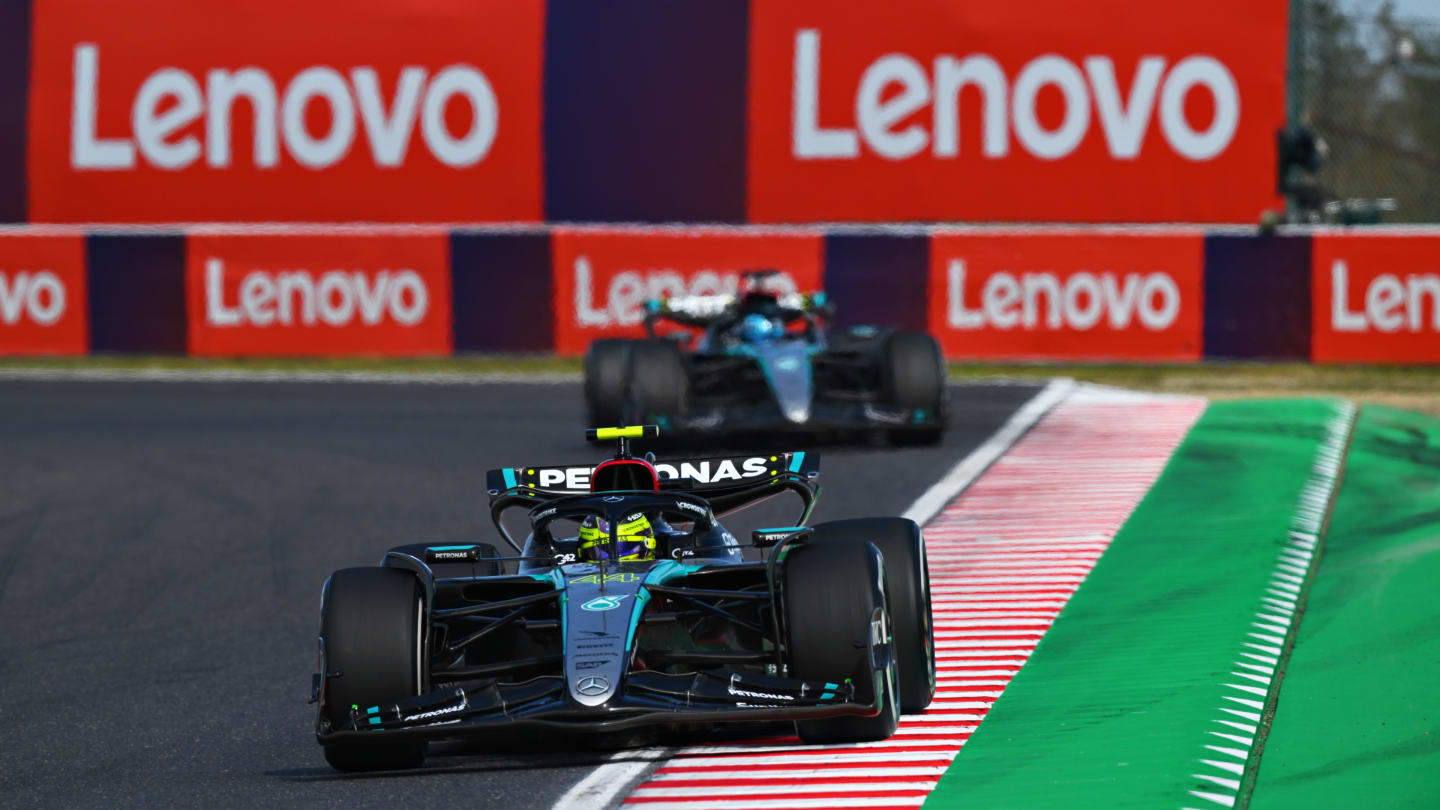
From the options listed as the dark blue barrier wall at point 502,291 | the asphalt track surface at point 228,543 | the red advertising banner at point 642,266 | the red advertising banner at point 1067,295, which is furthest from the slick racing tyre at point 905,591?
the dark blue barrier wall at point 502,291

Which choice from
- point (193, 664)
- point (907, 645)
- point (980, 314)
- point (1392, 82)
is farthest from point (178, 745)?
point (1392, 82)

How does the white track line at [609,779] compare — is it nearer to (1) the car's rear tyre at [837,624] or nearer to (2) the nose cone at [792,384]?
(1) the car's rear tyre at [837,624]

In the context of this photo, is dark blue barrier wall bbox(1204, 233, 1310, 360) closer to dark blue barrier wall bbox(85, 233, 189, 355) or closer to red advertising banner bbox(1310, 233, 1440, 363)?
red advertising banner bbox(1310, 233, 1440, 363)

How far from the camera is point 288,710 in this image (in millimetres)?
8453

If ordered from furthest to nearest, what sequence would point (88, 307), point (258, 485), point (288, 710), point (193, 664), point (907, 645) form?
point (88, 307)
point (258, 485)
point (193, 664)
point (288, 710)
point (907, 645)

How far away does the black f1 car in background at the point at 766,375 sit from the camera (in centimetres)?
1528

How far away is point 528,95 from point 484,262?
257 cm

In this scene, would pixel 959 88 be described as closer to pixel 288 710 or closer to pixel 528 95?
pixel 528 95

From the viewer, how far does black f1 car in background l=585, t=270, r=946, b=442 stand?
1528cm

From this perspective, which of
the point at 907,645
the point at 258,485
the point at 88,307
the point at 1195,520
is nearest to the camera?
the point at 907,645

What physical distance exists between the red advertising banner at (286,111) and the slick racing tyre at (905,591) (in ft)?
55.2

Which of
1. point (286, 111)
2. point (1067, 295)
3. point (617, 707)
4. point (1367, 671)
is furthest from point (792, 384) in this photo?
point (286, 111)

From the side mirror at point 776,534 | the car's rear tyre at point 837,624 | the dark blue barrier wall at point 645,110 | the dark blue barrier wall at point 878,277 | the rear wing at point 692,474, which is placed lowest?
the car's rear tyre at point 837,624

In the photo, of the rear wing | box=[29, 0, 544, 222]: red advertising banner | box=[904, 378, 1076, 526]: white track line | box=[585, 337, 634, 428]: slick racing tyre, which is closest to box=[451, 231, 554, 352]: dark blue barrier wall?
box=[29, 0, 544, 222]: red advertising banner
